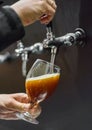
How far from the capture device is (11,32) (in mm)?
561

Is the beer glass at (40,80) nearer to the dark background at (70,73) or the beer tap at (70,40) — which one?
the beer tap at (70,40)

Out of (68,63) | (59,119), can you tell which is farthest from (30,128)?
(68,63)

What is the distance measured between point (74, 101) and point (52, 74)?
282mm

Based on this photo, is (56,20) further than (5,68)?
No

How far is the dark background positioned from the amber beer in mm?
231

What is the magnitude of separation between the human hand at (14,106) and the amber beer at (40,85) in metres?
0.03

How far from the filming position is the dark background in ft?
2.81

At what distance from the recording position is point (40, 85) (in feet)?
2.09

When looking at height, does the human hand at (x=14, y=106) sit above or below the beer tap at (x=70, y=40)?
below

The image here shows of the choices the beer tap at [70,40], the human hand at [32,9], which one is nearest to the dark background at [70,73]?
the beer tap at [70,40]

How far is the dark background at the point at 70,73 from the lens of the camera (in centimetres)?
86

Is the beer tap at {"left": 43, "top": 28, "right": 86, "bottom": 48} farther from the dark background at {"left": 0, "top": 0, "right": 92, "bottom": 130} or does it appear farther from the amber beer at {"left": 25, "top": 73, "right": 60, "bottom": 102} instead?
the amber beer at {"left": 25, "top": 73, "right": 60, "bottom": 102}

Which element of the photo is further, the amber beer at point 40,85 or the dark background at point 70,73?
the dark background at point 70,73

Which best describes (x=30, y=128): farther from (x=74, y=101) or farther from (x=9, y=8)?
(x=9, y=8)
